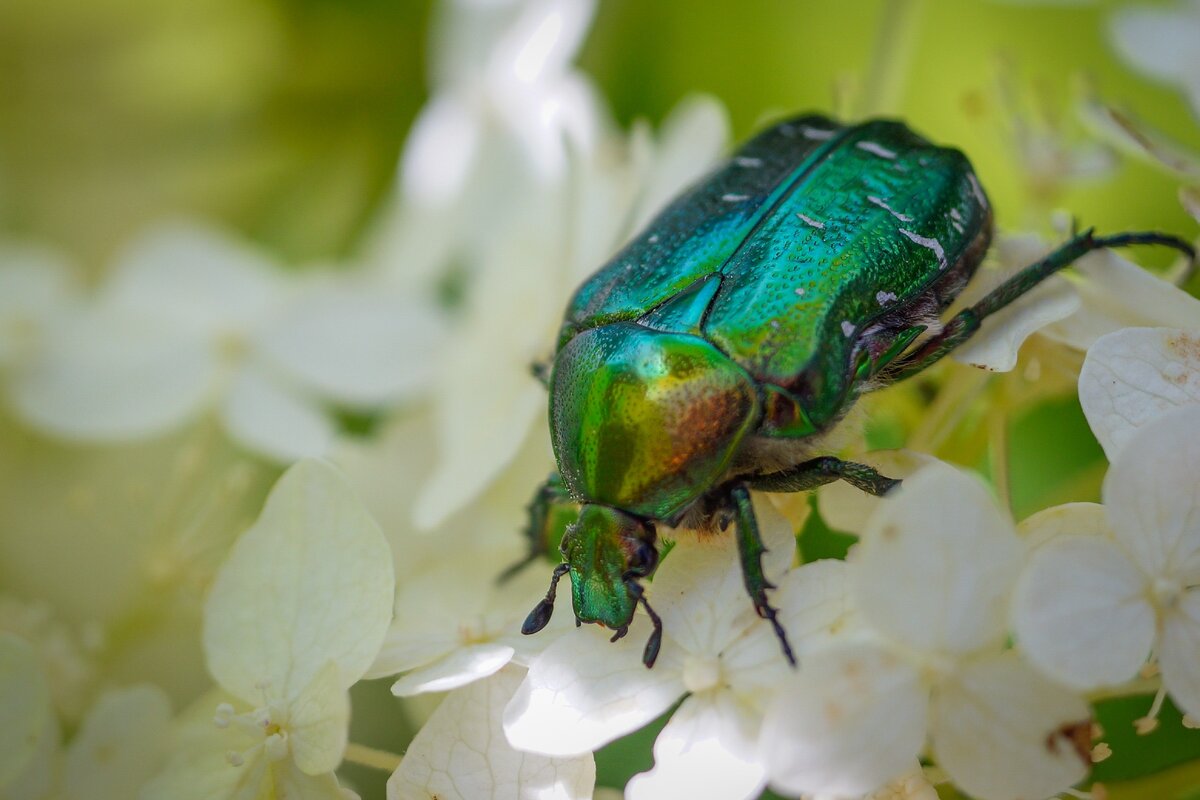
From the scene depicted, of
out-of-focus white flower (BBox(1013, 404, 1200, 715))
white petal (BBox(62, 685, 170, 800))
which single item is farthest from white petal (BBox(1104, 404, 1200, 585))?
white petal (BBox(62, 685, 170, 800))

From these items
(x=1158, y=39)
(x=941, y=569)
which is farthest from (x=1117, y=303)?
(x=1158, y=39)

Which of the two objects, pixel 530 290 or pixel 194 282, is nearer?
pixel 530 290

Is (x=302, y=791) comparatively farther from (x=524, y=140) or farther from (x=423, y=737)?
(x=524, y=140)

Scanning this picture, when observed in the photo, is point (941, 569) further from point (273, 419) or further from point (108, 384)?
point (108, 384)

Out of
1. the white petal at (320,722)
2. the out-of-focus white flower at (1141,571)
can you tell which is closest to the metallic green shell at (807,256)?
the out-of-focus white flower at (1141,571)

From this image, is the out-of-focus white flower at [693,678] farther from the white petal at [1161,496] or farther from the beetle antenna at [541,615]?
the white petal at [1161,496]

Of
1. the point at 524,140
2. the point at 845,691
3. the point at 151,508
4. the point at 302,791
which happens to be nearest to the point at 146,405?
the point at 151,508

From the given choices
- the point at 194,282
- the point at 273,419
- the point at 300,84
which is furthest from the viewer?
the point at 300,84
